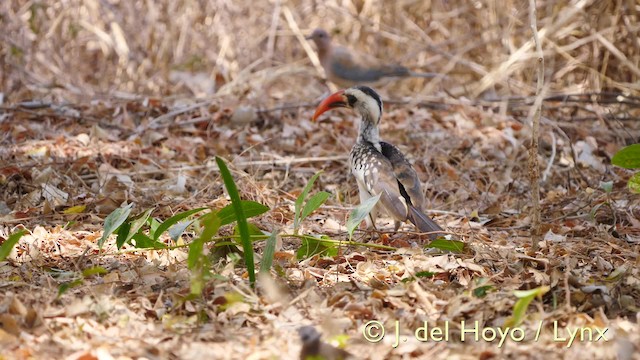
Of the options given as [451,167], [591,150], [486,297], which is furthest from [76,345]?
[591,150]

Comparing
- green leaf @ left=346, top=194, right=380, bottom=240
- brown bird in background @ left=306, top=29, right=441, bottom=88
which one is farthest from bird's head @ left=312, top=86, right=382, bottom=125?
brown bird in background @ left=306, top=29, right=441, bottom=88

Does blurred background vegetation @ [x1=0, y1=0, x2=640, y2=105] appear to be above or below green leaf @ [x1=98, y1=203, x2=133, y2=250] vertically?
below

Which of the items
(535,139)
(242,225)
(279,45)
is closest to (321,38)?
(279,45)

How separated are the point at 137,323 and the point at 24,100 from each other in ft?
15.6

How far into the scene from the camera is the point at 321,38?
354 inches

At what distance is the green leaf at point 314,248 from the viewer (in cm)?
377

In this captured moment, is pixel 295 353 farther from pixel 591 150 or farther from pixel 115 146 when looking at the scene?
pixel 591 150

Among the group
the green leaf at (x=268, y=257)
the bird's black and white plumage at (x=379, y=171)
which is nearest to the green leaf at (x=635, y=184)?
the bird's black and white plumage at (x=379, y=171)

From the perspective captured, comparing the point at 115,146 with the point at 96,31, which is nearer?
the point at 115,146

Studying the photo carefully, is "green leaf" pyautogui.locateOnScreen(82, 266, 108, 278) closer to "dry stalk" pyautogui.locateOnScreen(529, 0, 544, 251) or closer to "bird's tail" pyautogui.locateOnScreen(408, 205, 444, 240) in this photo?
"bird's tail" pyautogui.locateOnScreen(408, 205, 444, 240)

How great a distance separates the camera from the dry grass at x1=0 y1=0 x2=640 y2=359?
3.01 meters

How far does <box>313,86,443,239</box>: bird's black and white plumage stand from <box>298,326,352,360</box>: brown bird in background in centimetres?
161

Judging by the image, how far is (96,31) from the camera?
29.1 ft

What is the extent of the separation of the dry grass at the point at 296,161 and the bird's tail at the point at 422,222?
234 mm
